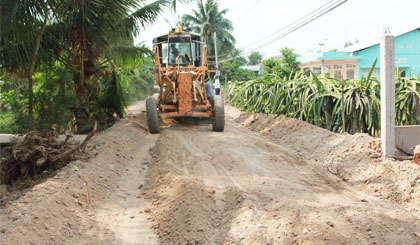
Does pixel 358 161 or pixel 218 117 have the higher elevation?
pixel 218 117

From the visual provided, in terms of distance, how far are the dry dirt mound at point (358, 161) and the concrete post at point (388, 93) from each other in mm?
221

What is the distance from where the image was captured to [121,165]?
7.29 m

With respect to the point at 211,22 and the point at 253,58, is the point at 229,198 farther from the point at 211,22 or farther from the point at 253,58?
the point at 253,58

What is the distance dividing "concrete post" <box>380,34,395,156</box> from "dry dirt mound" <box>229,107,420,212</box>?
0.73 ft

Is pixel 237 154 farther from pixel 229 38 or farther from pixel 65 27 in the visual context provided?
pixel 229 38

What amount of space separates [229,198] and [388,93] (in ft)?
10.3

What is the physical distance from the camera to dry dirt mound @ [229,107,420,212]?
492cm

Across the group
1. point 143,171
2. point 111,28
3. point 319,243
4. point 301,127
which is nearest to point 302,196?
point 319,243

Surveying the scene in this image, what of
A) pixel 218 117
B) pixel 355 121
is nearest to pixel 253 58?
pixel 218 117

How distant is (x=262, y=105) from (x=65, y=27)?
7.05 m

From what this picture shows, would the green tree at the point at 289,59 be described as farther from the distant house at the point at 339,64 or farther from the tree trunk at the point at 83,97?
the tree trunk at the point at 83,97

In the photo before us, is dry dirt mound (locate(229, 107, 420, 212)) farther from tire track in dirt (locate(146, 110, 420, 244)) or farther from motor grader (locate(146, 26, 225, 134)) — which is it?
motor grader (locate(146, 26, 225, 134))

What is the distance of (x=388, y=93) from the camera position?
19.8ft

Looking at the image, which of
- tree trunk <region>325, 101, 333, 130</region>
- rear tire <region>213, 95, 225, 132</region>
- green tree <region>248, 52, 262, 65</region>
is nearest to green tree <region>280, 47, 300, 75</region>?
rear tire <region>213, 95, 225, 132</region>
